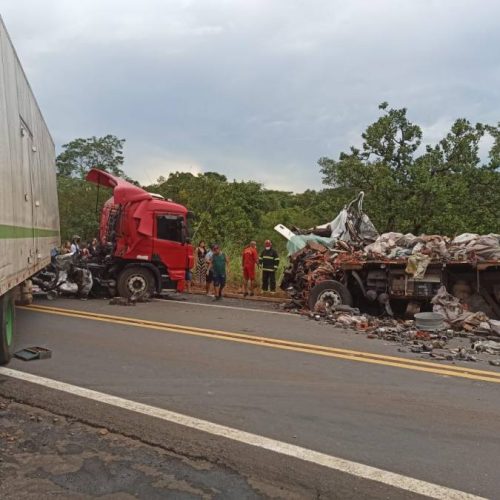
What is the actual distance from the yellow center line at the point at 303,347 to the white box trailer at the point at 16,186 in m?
1.87

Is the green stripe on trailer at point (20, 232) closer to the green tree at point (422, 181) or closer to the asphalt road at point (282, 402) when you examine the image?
the asphalt road at point (282, 402)

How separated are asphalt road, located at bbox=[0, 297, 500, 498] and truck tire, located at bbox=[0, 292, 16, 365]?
0.97 ft

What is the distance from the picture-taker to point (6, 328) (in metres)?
6.98

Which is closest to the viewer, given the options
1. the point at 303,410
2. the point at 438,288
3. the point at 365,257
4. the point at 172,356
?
the point at 303,410

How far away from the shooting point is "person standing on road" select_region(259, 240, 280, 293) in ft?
58.4

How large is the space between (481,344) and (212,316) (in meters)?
5.29

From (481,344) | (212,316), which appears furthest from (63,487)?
(212,316)

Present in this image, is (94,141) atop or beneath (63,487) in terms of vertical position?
atop

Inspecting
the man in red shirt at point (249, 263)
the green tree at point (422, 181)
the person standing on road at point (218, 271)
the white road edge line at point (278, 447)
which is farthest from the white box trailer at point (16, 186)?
the green tree at point (422, 181)

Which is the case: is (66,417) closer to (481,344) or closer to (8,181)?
(8,181)

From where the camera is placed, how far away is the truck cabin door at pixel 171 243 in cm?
1484

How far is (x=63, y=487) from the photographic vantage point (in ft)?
12.5

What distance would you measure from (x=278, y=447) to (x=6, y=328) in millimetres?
4054

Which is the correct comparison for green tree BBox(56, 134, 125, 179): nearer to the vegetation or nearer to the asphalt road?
the vegetation
